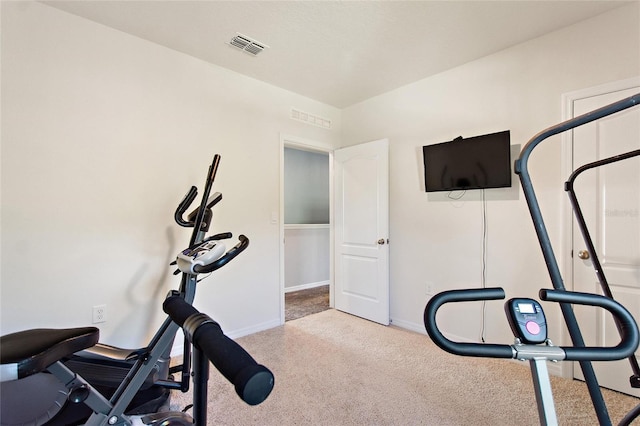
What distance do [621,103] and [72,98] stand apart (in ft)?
10.1

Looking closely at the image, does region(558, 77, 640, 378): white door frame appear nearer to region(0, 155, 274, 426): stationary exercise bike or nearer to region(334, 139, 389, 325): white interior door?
region(334, 139, 389, 325): white interior door

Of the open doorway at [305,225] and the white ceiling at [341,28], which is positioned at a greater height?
the white ceiling at [341,28]

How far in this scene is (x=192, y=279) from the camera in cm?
180

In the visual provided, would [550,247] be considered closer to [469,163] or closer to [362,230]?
[469,163]

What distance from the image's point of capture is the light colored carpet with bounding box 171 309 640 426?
5.92ft

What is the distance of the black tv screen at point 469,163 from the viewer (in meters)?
2.48

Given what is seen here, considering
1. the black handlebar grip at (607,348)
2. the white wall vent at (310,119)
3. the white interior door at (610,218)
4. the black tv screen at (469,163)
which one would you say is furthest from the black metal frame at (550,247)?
the white wall vent at (310,119)

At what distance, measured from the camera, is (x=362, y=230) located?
359 centimetres

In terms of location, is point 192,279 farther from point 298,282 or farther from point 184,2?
point 298,282

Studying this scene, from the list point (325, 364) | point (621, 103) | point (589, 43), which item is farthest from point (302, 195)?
point (621, 103)

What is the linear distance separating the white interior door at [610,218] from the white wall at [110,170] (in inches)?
108

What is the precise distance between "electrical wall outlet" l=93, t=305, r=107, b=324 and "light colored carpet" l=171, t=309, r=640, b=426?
865mm

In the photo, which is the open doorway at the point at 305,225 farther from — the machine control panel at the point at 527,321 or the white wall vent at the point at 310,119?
the machine control panel at the point at 527,321

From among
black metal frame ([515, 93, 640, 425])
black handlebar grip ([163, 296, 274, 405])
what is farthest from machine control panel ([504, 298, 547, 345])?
black handlebar grip ([163, 296, 274, 405])
